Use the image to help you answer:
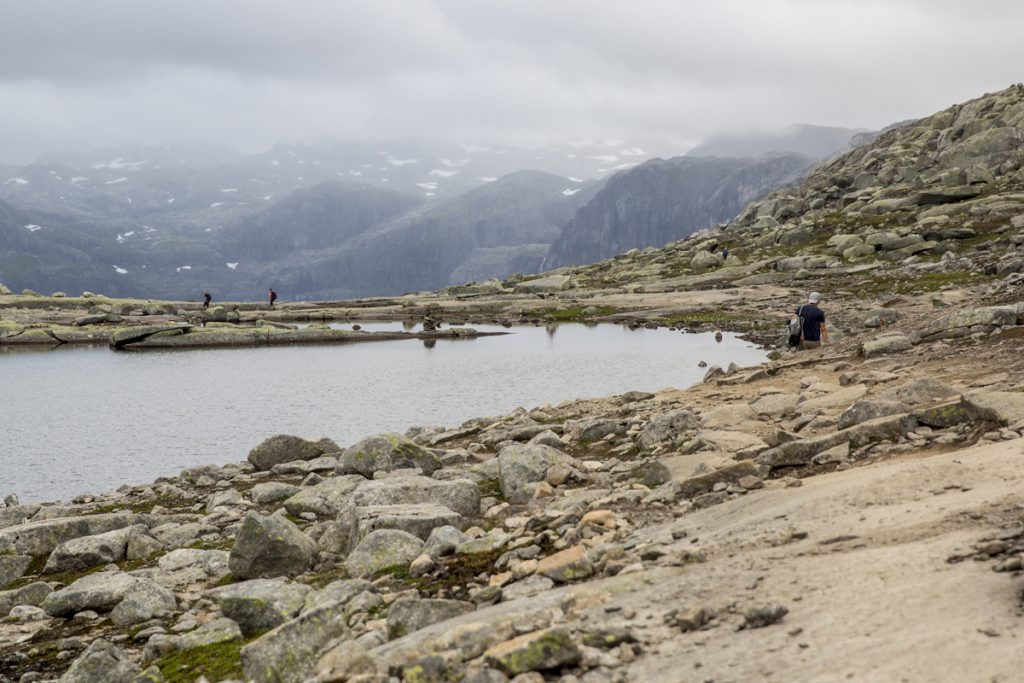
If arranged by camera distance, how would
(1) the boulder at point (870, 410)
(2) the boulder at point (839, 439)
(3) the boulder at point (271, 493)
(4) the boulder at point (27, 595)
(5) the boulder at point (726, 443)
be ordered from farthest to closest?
(3) the boulder at point (271, 493)
(5) the boulder at point (726, 443)
(1) the boulder at point (870, 410)
(2) the boulder at point (839, 439)
(4) the boulder at point (27, 595)

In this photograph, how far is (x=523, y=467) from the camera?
1966 centimetres

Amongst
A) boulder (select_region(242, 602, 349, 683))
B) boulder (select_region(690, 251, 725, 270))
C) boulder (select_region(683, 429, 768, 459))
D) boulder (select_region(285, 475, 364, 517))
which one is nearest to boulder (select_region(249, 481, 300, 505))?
boulder (select_region(285, 475, 364, 517))

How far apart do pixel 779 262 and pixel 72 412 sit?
358ft

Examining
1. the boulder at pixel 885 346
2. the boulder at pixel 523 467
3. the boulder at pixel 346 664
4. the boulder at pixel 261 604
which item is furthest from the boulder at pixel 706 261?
the boulder at pixel 346 664

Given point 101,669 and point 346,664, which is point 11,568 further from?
point 346,664

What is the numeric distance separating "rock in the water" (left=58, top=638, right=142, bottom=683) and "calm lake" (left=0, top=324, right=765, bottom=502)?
22793mm

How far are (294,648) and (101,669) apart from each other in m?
3.19

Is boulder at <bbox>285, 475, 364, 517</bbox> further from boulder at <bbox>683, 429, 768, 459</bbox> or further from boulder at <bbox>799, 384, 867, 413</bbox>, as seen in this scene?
boulder at <bbox>799, 384, 867, 413</bbox>

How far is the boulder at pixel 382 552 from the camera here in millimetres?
13798

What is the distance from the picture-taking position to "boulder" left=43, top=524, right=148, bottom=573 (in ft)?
58.5

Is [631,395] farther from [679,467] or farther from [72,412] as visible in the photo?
[72,412]

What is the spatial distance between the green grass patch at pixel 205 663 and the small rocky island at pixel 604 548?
0.05 meters

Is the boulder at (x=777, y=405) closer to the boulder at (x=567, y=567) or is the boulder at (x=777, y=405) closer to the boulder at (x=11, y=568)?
the boulder at (x=567, y=567)

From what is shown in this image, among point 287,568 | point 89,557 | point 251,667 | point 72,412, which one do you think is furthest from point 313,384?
point 251,667
